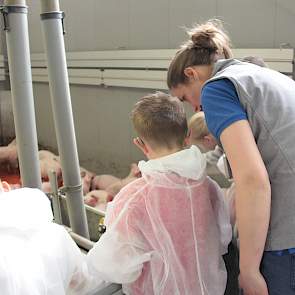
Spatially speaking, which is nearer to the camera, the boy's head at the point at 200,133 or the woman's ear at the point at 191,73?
the woman's ear at the point at 191,73

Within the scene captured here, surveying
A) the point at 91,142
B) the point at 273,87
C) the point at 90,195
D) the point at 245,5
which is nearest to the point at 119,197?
the point at 273,87

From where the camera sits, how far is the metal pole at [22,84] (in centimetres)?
126

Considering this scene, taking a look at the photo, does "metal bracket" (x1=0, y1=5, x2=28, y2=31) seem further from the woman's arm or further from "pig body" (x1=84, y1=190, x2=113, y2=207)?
"pig body" (x1=84, y1=190, x2=113, y2=207)

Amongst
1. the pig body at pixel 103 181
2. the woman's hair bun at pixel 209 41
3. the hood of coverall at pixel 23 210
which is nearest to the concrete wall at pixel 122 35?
the pig body at pixel 103 181

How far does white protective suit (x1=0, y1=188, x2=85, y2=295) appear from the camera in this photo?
0.79 m

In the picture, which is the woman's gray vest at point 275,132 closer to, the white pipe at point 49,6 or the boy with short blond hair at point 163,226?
the boy with short blond hair at point 163,226

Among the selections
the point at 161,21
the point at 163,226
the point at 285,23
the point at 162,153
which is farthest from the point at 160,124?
the point at 161,21

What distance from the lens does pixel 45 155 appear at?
342 centimetres

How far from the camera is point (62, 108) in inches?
53.9

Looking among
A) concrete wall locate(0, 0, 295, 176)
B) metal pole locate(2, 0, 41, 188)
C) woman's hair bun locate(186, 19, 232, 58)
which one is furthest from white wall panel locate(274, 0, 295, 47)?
metal pole locate(2, 0, 41, 188)

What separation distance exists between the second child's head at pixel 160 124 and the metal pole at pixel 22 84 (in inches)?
20.4

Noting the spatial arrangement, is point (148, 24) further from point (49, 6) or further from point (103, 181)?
point (49, 6)

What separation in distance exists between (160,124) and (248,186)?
266 mm

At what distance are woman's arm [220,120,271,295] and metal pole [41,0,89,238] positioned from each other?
2.31 ft
